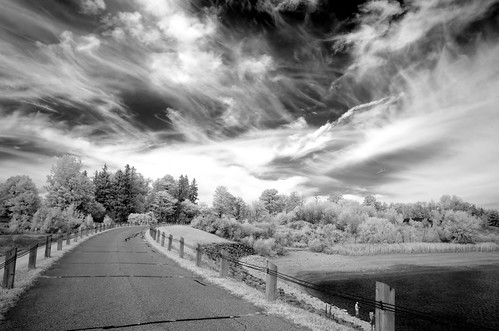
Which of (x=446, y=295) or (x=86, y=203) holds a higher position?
(x=86, y=203)

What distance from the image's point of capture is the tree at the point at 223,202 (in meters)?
56.5

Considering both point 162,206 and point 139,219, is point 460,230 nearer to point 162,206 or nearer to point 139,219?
point 139,219

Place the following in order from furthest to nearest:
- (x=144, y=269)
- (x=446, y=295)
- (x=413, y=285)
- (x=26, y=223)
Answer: (x=26, y=223) < (x=413, y=285) < (x=446, y=295) < (x=144, y=269)

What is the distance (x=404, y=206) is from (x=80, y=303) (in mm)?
74182

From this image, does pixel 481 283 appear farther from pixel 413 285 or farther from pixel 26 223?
pixel 26 223

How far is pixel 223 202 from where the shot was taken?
58.8 meters

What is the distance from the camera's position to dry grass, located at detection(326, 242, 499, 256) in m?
38.2

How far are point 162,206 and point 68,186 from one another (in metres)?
35.3

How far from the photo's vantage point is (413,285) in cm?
2003

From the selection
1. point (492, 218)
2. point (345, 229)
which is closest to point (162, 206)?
point (345, 229)

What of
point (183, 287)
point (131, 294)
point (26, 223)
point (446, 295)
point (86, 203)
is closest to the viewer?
point (131, 294)

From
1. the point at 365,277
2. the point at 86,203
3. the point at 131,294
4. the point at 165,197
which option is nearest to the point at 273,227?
the point at 365,277

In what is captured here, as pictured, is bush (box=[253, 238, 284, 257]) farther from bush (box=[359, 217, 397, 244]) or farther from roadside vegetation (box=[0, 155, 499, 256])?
bush (box=[359, 217, 397, 244])

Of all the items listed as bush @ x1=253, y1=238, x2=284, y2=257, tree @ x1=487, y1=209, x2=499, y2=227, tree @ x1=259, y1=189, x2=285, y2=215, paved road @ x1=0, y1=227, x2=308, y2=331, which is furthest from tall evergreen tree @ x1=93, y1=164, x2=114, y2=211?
tree @ x1=487, y1=209, x2=499, y2=227
